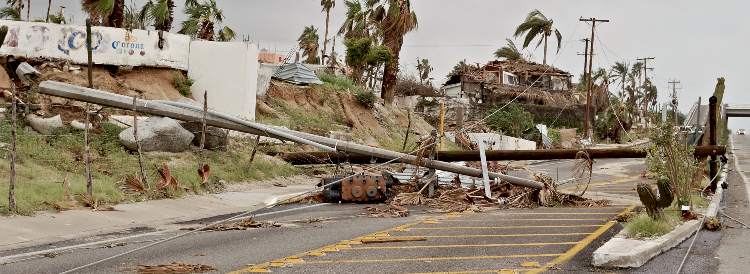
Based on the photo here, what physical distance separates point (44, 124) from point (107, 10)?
23.1ft

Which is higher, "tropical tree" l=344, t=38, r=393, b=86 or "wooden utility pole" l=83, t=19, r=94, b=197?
"tropical tree" l=344, t=38, r=393, b=86

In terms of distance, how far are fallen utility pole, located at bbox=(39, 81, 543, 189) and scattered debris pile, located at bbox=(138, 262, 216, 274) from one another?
Result: 33.9 ft

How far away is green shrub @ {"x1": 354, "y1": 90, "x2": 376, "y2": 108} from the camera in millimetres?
39822

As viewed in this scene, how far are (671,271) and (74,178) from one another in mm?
12691

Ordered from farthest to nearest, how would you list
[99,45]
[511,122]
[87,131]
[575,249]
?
[511,122]
[99,45]
[87,131]
[575,249]

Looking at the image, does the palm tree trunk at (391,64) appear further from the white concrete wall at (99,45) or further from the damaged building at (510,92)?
the white concrete wall at (99,45)

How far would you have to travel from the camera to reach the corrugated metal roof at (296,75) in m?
38.3

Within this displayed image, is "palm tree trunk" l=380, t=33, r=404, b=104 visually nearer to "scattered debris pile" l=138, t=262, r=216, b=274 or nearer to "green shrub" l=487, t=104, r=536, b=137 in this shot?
"green shrub" l=487, t=104, r=536, b=137

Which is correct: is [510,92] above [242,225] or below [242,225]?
above

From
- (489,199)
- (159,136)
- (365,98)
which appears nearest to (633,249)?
(489,199)

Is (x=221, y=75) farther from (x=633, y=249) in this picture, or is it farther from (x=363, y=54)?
(x=633, y=249)

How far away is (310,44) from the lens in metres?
63.0

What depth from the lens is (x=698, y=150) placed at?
20438 mm

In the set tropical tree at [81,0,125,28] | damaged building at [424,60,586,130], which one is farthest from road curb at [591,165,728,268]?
damaged building at [424,60,586,130]
